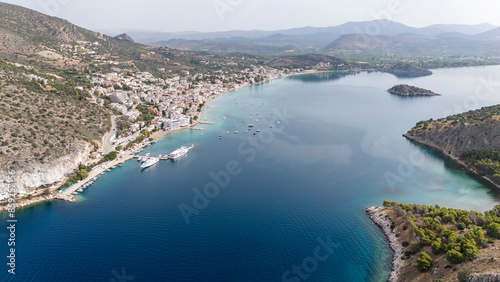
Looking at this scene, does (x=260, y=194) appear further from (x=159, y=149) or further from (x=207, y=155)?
(x=159, y=149)

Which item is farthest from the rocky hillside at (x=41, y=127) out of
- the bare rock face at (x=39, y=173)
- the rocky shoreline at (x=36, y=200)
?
the rocky shoreline at (x=36, y=200)

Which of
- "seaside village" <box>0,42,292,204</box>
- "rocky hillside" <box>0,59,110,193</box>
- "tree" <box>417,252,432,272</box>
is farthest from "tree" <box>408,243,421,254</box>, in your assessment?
"seaside village" <box>0,42,292,204</box>

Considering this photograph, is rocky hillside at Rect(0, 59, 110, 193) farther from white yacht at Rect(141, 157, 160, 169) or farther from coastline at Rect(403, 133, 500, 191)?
coastline at Rect(403, 133, 500, 191)

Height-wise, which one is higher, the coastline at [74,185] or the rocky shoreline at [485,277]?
the rocky shoreline at [485,277]

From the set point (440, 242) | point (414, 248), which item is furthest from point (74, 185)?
point (440, 242)

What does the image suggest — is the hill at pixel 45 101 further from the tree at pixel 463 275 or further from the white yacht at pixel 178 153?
the tree at pixel 463 275
